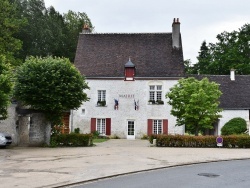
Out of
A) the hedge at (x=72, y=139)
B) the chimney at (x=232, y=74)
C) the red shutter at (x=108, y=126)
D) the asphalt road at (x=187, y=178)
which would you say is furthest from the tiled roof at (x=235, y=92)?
the asphalt road at (x=187, y=178)

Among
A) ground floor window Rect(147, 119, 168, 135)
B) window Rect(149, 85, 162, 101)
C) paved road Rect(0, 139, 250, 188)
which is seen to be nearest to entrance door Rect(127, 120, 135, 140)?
ground floor window Rect(147, 119, 168, 135)

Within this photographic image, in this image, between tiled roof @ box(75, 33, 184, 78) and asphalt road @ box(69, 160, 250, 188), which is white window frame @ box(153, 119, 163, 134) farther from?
asphalt road @ box(69, 160, 250, 188)

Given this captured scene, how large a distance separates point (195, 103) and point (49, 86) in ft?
35.5

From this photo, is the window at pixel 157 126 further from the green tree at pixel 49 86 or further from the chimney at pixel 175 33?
the green tree at pixel 49 86

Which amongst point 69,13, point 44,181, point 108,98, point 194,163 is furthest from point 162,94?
point 69,13

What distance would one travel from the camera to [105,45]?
140 ft

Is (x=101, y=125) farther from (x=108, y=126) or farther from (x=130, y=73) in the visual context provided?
(x=130, y=73)

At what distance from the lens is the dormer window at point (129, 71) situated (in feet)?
129

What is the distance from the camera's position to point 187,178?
1388cm

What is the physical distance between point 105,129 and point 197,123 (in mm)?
10897

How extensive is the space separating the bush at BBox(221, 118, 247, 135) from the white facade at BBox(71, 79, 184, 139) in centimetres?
407

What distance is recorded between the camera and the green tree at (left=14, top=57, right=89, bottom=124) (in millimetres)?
26703

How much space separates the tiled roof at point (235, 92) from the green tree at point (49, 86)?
16.6 meters

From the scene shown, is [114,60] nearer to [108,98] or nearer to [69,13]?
[108,98]
